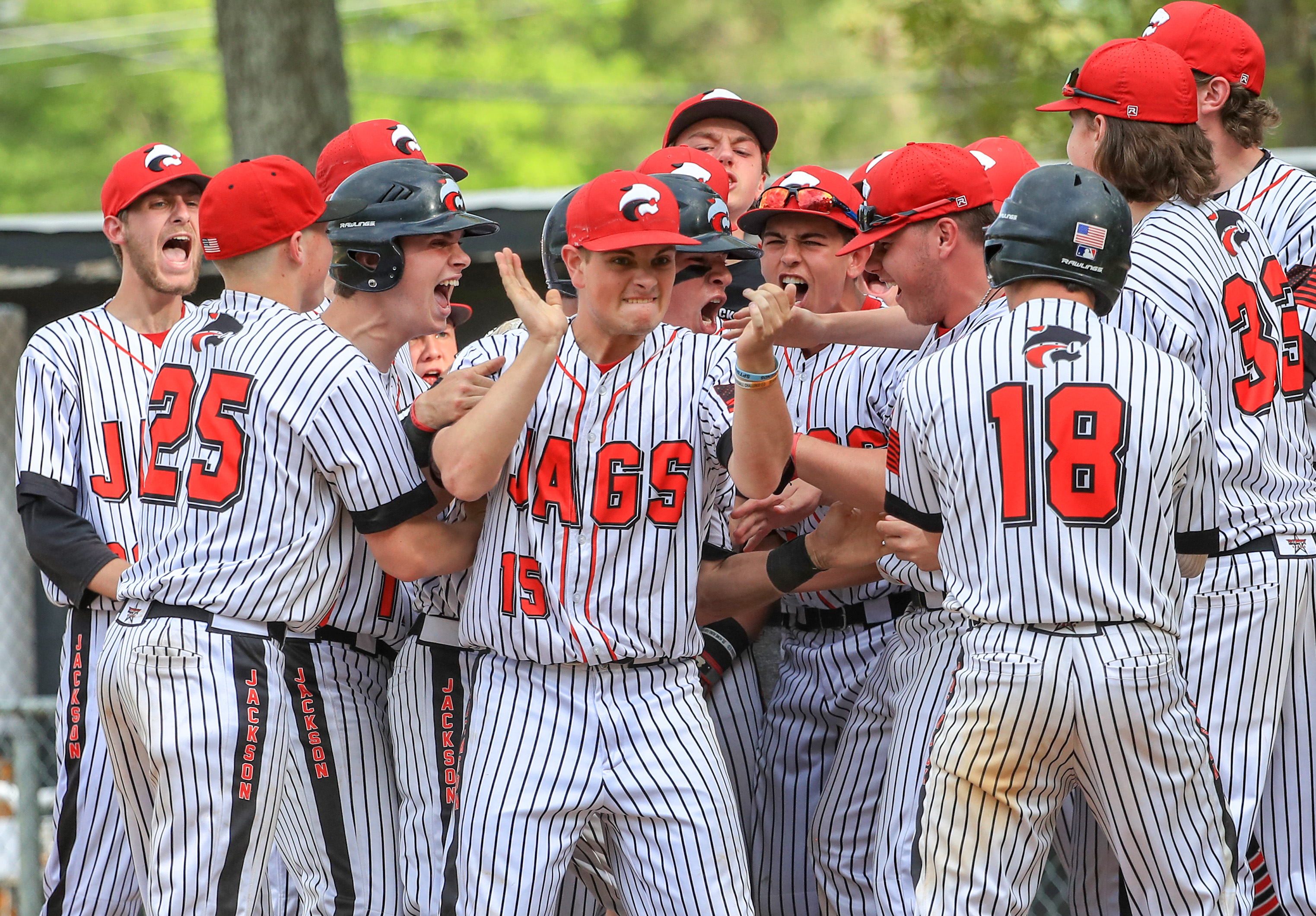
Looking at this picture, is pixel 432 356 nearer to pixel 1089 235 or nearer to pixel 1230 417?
pixel 1089 235

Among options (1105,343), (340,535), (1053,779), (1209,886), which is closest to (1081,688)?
(1053,779)

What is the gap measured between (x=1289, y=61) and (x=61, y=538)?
8.53 m

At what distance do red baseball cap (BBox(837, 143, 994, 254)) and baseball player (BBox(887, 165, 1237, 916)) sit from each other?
19.1 inches

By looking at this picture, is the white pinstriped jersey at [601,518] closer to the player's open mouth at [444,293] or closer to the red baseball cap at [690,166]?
the player's open mouth at [444,293]

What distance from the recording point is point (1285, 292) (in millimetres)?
4152

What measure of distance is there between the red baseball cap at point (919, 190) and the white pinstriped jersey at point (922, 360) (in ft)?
0.98

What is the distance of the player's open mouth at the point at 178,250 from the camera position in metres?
4.87

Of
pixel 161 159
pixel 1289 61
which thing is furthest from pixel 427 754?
pixel 1289 61

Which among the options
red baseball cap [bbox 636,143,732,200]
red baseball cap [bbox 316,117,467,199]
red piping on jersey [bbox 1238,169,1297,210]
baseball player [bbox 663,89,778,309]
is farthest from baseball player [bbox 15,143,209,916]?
red piping on jersey [bbox 1238,169,1297,210]

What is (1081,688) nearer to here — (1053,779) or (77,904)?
(1053,779)

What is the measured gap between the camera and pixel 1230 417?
3.82 meters

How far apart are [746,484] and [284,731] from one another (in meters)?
1.31

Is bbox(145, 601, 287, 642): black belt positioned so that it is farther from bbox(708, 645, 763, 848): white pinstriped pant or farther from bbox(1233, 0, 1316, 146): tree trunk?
bbox(1233, 0, 1316, 146): tree trunk

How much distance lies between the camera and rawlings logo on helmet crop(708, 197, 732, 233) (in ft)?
13.1
